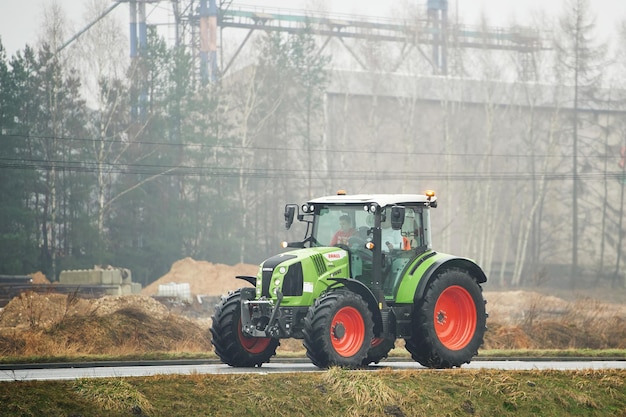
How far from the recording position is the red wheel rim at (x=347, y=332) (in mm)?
16047

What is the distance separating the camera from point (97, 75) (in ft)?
187

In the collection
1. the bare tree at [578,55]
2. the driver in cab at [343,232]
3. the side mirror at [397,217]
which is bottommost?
the driver in cab at [343,232]

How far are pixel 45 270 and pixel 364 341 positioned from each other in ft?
136

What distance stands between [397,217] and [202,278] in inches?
1513

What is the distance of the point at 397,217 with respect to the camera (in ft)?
53.3

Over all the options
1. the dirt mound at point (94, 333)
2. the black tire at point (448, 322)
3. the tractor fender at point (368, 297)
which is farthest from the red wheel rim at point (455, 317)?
the dirt mound at point (94, 333)

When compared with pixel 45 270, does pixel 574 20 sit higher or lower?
higher

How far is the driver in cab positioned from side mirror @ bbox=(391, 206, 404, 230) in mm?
1127

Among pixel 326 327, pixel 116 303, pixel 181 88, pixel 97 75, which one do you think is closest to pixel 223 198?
pixel 181 88

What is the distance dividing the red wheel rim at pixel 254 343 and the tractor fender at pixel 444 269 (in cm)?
257

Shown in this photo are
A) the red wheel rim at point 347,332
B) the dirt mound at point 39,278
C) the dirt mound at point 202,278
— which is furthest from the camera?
the dirt mound at point 202,278

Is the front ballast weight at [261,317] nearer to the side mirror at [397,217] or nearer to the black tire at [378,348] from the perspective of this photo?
the black tire at [378,348]

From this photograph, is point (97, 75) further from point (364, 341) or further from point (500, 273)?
point (364, 341)

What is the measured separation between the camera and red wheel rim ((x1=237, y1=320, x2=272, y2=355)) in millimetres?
17109
